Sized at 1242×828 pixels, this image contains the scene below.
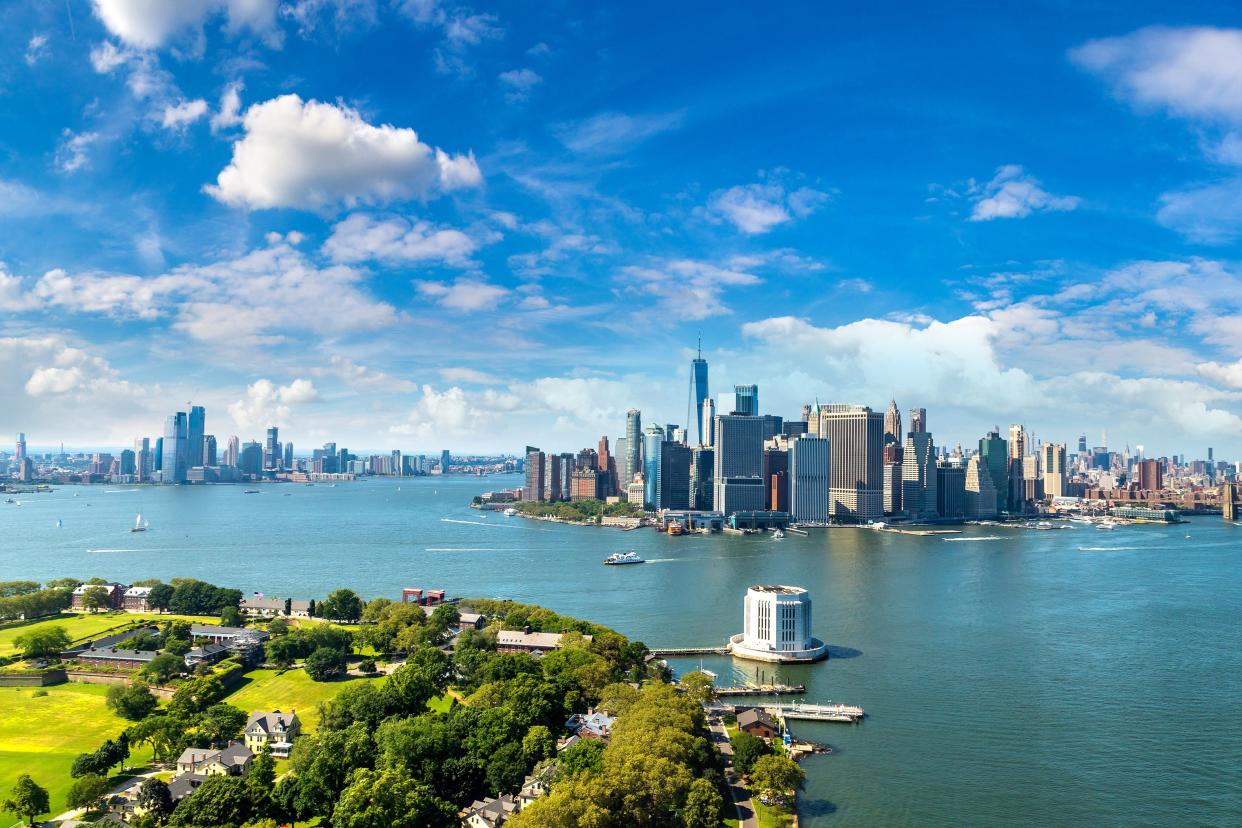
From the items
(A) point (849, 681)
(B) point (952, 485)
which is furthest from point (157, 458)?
(A) point (849, 681)

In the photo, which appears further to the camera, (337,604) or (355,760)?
(337,604)

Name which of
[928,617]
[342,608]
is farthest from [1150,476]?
[342,608]

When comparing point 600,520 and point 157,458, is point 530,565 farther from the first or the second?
point 157,458

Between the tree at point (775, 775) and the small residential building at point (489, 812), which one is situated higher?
the tree at point (775, 775)

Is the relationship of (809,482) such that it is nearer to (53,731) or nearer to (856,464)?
(856,464)

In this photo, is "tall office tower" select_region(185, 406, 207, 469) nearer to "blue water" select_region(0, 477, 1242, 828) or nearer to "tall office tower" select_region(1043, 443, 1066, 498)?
"blue water" select_region(0, 477, 1242, 828)

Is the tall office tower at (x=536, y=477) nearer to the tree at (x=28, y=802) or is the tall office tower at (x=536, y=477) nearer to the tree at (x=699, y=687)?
the tree at (x=699, y=687)

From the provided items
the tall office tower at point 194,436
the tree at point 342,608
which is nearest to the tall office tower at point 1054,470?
the tree at point 342,608
